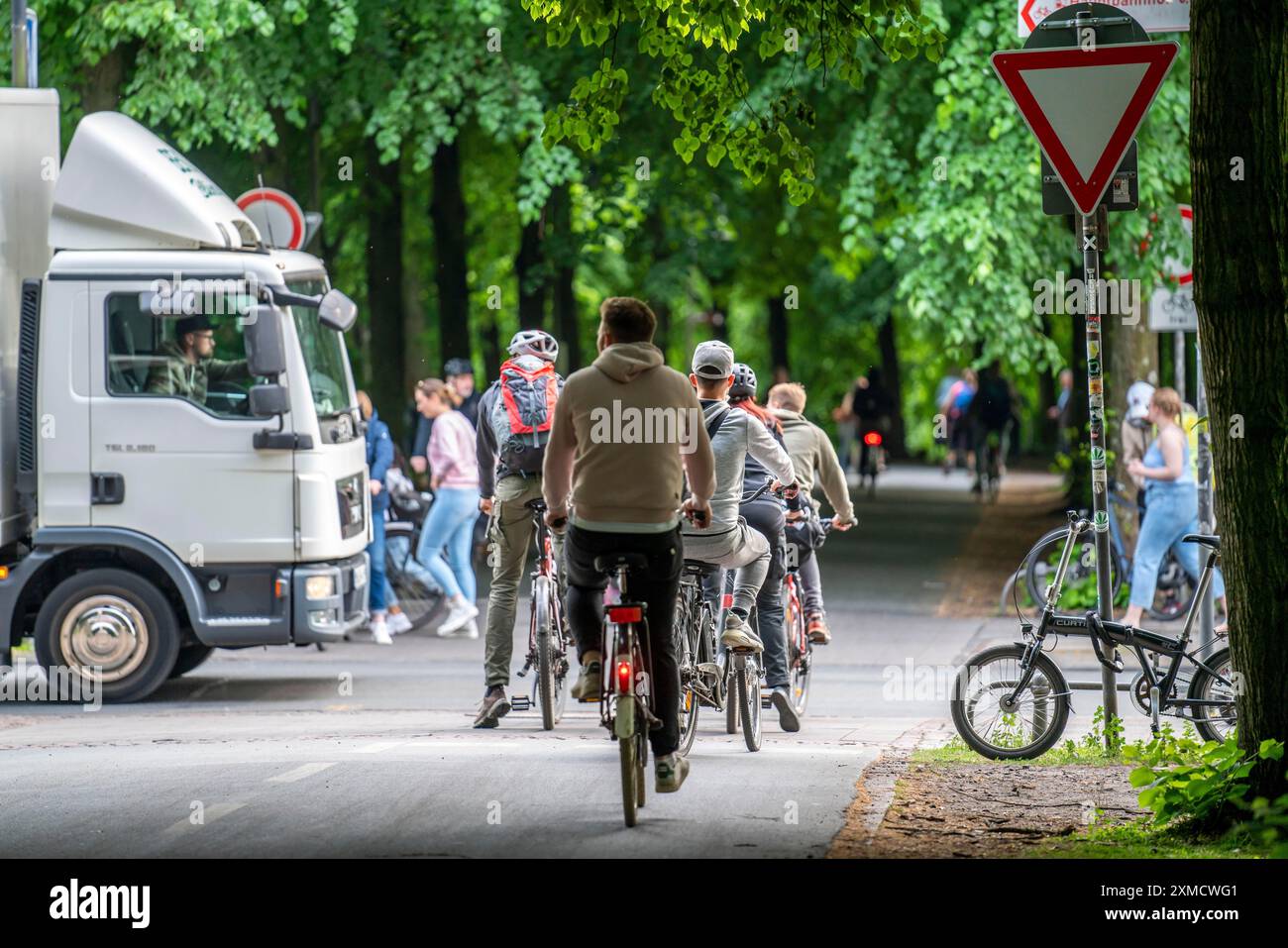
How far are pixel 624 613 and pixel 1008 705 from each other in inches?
109

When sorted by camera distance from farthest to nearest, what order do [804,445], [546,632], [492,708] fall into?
1. [804,445]
2. [492,708]
3. [546,632]

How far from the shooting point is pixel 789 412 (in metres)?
11.7

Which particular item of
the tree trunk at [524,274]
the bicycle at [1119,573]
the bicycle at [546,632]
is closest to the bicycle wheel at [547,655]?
the bicycle at [546,632]

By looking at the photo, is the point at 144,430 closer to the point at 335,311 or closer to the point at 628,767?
the point at 335,311

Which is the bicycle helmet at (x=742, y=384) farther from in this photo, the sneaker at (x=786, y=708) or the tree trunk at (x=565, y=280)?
the tree trunk at (x=565, y=280)

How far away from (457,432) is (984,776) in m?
7.45

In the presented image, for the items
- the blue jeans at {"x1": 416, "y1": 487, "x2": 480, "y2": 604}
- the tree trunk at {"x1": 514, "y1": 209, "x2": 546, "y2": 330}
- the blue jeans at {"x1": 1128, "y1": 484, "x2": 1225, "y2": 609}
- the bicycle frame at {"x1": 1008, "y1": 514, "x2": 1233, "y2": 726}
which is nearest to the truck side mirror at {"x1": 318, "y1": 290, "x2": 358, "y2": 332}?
the blue jeans at {"x1": 416, "y1": 487, "x2": 480, "y2": 604}

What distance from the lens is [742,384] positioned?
997cm

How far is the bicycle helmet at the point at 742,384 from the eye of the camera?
32.7 feet

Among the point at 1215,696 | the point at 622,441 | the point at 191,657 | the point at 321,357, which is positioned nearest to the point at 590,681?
the point at 622,441

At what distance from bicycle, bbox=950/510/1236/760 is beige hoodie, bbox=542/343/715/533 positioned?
99.9 inches

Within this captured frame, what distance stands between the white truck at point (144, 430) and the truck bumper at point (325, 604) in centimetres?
1

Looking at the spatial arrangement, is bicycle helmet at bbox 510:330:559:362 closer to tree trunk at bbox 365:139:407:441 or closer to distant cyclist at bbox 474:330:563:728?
distant cyclist at bbox 474:330:563:728
